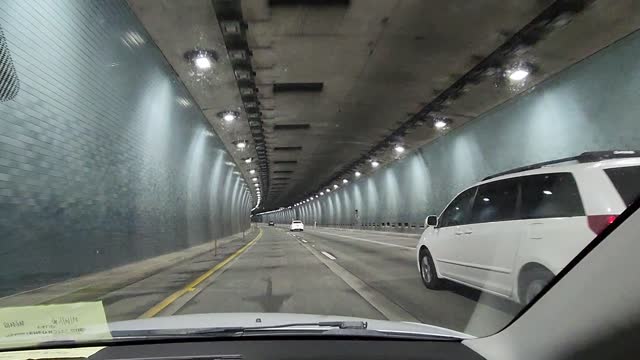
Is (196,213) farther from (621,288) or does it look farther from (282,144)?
(621,288)

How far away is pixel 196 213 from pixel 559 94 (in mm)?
21940

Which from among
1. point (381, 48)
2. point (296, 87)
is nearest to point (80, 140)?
point (381, 48)

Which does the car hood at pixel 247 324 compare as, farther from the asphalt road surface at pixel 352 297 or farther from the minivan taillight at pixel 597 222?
the asphalt road surface at pixel 352 297

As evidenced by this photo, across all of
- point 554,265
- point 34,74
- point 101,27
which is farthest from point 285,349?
point 101,27

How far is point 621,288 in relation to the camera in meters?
2.04

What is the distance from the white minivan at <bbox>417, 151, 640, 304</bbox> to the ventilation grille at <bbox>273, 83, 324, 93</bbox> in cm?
1390

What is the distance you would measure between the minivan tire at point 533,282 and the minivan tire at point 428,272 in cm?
387

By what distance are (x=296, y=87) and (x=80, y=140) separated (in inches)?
463

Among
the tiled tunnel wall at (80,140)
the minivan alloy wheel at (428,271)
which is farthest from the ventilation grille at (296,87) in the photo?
the minivan alloy wheel at (428,271)

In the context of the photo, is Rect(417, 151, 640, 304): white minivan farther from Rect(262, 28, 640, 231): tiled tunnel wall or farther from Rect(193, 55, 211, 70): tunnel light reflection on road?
Rect(193, 55, 211, 70): tunnel light reflection on road

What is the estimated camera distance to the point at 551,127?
9.26 metres

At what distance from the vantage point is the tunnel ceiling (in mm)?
13523

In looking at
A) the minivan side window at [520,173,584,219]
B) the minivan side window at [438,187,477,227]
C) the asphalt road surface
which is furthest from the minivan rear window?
the minivan side window at [438,187,477,227]

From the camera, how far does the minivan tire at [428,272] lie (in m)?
10.0
